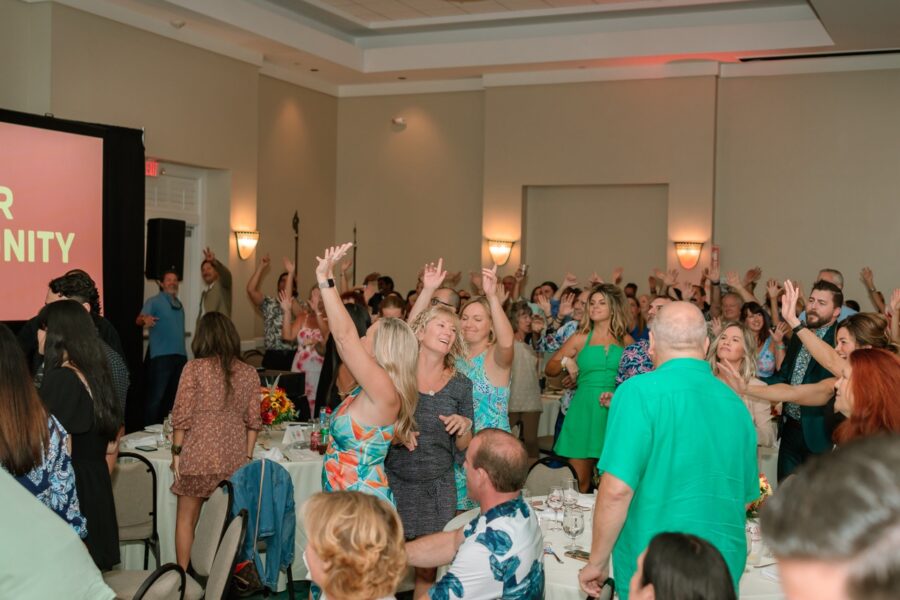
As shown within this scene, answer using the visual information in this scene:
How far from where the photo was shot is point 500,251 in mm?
13570

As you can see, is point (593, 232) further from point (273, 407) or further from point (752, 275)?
point (273, 407)

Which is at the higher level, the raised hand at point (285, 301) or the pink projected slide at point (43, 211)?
the pink projected slide at point (43, 211)

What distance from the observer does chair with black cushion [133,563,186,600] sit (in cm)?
382

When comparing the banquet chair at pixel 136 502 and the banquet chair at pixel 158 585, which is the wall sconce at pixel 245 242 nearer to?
the banquet chair at pixel 136 502

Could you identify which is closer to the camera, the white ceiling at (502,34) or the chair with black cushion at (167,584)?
the chair with black cushion at (167,584)

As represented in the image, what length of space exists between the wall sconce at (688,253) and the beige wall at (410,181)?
3012 millimetres

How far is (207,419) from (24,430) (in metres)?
2.25

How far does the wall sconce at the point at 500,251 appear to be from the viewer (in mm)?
13547

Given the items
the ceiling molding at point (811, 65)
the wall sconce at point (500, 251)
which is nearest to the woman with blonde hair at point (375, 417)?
the wall sconce at point (500, 251)

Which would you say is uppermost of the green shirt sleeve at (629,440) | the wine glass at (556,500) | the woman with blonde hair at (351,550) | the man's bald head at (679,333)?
the man's bald head at (679,333)

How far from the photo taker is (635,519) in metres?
3.26

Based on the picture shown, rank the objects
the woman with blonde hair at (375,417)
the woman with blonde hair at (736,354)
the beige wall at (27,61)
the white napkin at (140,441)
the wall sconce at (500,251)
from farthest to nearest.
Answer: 1. the wall sconce at (500,251)
2. the beige wall at (27,61)
3. the white napkin at (140,441)
4. the woman with blonde hair at (736,354)
5. the woman with blonde hair at (375,417)

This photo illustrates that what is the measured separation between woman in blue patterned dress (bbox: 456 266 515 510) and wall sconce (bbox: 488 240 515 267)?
781 centimetres

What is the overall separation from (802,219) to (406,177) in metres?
5.64
